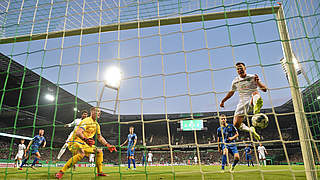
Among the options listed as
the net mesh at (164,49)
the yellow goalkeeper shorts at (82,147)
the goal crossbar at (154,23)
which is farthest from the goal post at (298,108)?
the yellow goalkeeper shorts at (82,147)

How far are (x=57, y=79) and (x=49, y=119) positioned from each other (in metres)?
23.6

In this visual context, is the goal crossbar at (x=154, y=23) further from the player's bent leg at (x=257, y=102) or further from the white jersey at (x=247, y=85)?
the player's bent leg at (x=257, y=102)

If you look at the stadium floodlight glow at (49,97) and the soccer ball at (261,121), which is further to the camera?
the stadium floodlight glow at (49,97)

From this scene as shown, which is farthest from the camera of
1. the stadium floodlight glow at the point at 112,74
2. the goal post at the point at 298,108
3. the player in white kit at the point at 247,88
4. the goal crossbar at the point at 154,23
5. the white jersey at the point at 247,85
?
the stadium floodlight glow at the point at 112,74

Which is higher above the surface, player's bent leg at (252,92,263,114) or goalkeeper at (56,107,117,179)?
player's bent leg at (252,92,263,114)

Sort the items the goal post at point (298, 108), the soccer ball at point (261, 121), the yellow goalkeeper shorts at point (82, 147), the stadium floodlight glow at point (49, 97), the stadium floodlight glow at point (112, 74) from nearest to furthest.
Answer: the goal post at point (298, 108), the soccer ball at point (261, 121), the stadium floodlight glow at point (112, 74), the yellow goalkeeper shorts at point (82, 147), the stadium floodlight glow at point (49, 97)

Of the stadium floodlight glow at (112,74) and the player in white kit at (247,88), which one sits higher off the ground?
the stadium floodlight glow at (112,74)

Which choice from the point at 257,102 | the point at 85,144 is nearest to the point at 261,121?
the point at 257,102

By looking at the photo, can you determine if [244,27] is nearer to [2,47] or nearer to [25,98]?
[2,47]

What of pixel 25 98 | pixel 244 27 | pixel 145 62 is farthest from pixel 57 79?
pixel 25 98

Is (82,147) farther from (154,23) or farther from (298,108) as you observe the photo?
(298,108)

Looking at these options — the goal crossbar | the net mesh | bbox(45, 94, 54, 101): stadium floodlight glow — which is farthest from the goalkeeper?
bbox(45, 94, 54, 101): stadium floodlight glow

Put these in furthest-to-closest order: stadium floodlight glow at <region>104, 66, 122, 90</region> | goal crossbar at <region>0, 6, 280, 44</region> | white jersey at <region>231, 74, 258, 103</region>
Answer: stadium floodlight glow at <region>104, 66, 122, 90</region>, white jersey at <region>231, 74, 258, 103</region>, goal crossbar at <region>0, 6, 280, 44</region>

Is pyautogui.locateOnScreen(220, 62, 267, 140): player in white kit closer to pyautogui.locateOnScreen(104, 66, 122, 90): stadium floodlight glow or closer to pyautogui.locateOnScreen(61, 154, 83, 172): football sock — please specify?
pyautogui.locateOnScreen(104, 66, 122, 90): stadium floodlight glow
